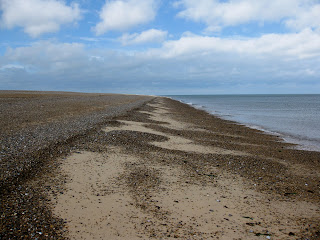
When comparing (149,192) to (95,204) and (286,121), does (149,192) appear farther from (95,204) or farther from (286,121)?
(286,121)

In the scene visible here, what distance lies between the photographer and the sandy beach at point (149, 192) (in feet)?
16.3

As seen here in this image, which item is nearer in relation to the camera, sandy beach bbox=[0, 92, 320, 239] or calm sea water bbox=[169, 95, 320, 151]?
sandy beach bbox=[0, 92, 320, 239]

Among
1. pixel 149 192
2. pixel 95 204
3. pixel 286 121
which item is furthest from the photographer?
pixel 286 121

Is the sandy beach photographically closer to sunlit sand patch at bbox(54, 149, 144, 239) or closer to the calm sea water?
sunlit sand patch at bbox(54, 149, 144, 239)

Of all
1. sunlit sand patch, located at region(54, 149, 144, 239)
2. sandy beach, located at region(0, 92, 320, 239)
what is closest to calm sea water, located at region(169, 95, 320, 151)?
sandy beach, located at region(0, 92, 320, 239)

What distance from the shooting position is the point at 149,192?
6.66 metres

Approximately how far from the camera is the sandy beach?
16.3ft

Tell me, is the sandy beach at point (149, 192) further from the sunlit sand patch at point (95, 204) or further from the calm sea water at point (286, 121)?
the calm sea water at point (286, 121)

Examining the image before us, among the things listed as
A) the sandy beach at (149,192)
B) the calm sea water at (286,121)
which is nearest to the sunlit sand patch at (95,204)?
the sandy beach at (149,192)

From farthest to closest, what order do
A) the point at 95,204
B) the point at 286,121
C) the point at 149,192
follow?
1. the point at 286,121
2. the point at 149,192
3. the point at 95,204

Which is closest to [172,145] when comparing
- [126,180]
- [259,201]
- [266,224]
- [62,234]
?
[126,180]

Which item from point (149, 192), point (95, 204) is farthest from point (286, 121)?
point (95, 204)

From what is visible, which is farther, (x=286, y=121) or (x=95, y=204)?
(x=286, y=121)

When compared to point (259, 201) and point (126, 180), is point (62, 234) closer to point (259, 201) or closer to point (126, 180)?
point (126, 180)
